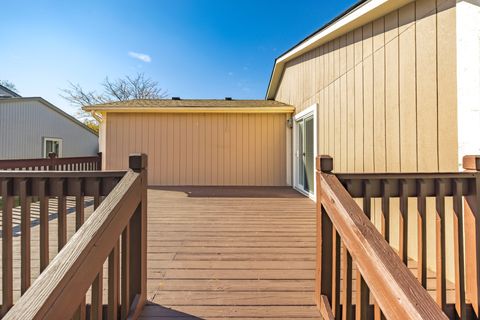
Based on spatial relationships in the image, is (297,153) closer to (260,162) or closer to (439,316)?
(260,162)

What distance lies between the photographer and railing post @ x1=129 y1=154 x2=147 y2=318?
1528 mm

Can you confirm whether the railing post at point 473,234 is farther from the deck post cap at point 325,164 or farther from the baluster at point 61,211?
the baluster at point 61,211

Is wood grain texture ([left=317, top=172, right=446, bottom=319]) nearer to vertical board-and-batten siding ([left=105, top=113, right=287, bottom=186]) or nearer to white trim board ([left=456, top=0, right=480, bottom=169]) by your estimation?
white trim board ([left=456, top=0, right=480, bottom=169])

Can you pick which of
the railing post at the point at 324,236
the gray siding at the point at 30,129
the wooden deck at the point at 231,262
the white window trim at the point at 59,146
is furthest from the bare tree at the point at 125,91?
the railing post at the point at 324,236

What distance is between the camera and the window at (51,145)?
1210 centimetres

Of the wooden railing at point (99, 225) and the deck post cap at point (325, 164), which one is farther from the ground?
the deck post cap at point (325, 164)

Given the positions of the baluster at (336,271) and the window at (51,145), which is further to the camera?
the window at (51,145)

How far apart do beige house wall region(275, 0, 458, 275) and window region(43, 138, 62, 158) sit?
1415 centimetres

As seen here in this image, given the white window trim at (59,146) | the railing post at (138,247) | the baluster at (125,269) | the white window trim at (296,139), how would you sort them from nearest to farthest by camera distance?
1. the baluster at (125,269)
2. the railing post at (138,247)
3. the white window trim at (296,139)
4. the white window trim at (59,146)

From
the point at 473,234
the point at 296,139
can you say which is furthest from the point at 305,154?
the point at 473,234

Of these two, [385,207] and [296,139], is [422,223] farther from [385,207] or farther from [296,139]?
[296,139]

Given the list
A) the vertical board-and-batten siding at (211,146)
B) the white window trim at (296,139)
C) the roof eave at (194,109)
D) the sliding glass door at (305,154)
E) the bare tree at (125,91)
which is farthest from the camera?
the bare tree at (125,91)

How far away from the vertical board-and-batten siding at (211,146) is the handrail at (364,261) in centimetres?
525

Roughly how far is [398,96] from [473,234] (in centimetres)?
162
